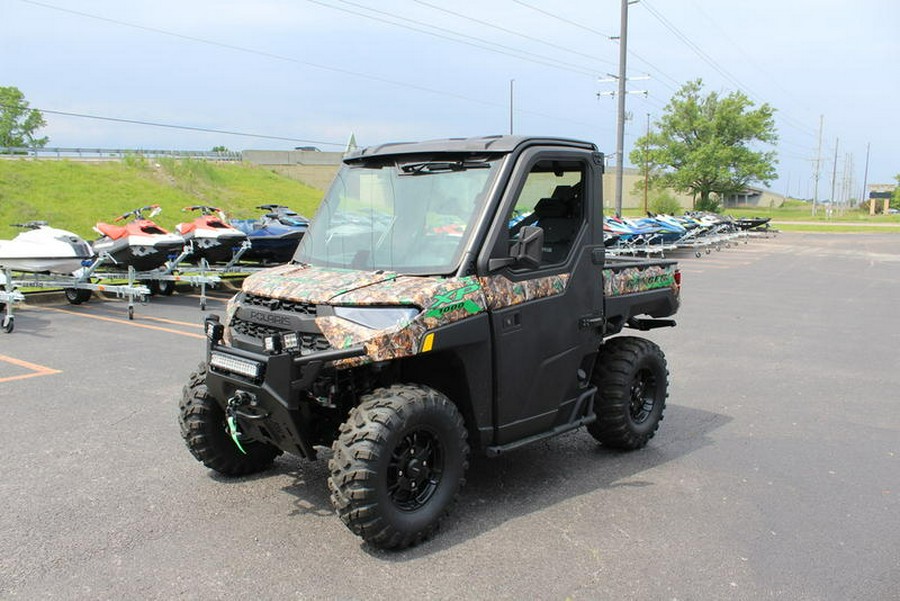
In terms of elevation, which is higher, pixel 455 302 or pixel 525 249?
pixel 525 249

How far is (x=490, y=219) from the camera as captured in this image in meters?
4.42

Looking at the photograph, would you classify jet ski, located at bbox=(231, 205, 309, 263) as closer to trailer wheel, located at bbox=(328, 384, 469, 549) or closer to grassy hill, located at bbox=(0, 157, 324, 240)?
grassy hill, located at bbox=(0, 157, 324, 240)

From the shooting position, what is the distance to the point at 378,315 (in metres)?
4.04

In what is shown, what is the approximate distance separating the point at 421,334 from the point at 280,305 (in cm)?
95

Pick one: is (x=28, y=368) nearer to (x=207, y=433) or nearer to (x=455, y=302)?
(x=207, y=433)

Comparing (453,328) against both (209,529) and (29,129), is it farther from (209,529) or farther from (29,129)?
(29,129)

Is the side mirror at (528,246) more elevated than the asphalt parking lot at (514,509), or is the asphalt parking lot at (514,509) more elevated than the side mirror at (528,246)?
the side mirror at (528,246)

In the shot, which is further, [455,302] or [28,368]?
[28,368]

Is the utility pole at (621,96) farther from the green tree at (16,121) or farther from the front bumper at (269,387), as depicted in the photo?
the green tree at (16,121)

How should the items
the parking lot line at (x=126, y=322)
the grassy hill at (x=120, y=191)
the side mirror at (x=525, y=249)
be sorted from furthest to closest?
the grassy hill at (x=120, y=191), the parking lot line at (x=126, y=322), the side mirror at (x=525, y=249)

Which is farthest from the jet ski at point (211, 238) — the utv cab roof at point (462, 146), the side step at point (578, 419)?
the side step at point (578, 419)

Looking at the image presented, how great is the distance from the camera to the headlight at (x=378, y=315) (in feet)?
13.1

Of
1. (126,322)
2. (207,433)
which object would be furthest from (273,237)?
(207,433)

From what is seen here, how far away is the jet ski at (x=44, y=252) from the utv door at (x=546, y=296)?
10.4 meters
